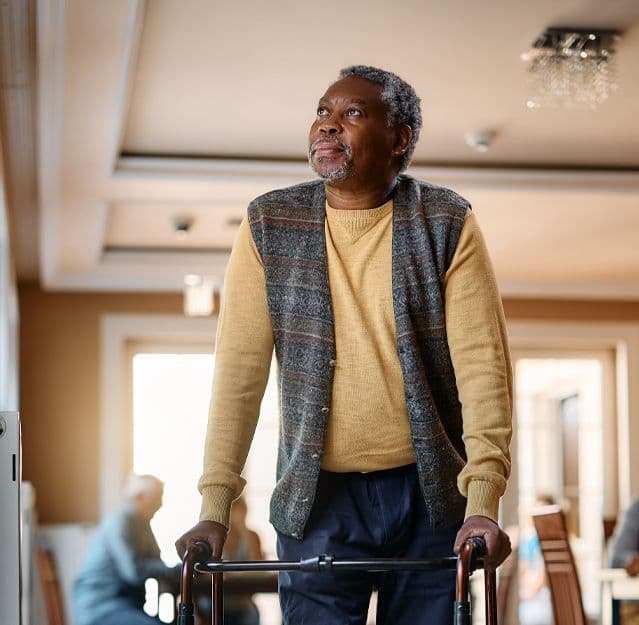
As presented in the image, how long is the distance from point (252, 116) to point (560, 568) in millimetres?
2378

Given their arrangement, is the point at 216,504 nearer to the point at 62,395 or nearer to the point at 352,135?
the point at 352,135

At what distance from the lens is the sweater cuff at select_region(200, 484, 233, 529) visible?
1.78 metres

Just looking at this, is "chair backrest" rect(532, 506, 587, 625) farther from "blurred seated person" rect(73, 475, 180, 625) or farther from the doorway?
the doorway

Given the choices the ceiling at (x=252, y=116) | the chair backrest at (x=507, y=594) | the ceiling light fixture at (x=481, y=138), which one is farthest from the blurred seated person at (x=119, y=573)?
the ceiling light fixture at (x=481, y=138)

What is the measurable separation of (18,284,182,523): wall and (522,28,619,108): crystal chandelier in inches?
180

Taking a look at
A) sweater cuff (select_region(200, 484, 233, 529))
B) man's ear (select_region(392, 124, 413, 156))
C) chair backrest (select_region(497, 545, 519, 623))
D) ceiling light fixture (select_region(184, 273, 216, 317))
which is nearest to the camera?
sweater cuff (select_region(200, 484, 233, 529))

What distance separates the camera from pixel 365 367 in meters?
1.79

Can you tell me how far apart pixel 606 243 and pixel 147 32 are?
385cm

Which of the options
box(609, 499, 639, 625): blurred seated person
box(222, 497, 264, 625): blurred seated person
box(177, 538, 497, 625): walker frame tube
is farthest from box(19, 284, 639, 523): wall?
box(177, 538, 497, 625): walker frame tube

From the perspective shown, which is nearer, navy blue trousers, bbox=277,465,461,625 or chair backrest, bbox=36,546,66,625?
navy blue trousers, bbox=277,465,461,625

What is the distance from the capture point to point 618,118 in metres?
4.93

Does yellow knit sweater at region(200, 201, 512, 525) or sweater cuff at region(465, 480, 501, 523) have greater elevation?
yellow knit sweater at region(200, 201, 512, 525)

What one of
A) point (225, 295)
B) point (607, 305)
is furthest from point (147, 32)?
point (607, 305)

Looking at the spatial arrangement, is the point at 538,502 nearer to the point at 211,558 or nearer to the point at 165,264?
the point at 165,264
